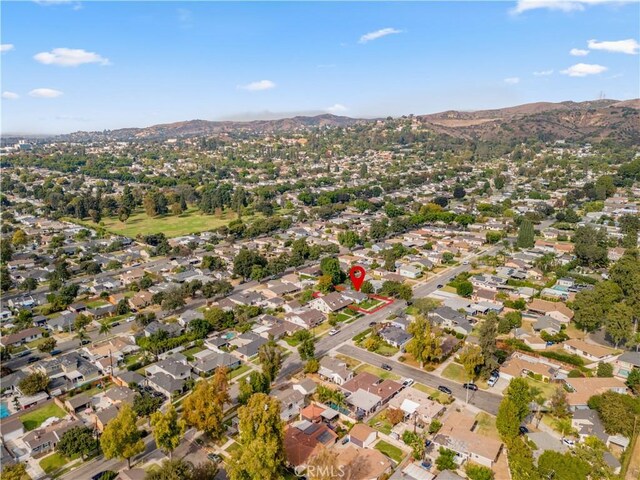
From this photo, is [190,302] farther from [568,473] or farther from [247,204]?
[247,204]

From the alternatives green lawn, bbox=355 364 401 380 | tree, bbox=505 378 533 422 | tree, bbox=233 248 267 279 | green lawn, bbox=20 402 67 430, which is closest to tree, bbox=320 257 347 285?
tree, bbox=233 248 267 279

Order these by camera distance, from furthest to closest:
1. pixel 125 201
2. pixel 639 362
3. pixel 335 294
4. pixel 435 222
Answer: pixel 125 201 < pixel 435 222 < pixel 335 294 < pixel 639 362

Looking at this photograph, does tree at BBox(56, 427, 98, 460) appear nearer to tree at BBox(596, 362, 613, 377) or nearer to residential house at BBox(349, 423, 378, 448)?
A: residential house at BBox(349, 423, 378, 448)

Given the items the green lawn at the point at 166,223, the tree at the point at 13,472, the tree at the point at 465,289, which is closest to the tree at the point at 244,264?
the tree at the point at 465,289

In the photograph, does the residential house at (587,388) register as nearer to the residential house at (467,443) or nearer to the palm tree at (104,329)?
the residential house at (467,443)

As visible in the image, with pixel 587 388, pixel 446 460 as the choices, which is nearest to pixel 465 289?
pixel 587 388

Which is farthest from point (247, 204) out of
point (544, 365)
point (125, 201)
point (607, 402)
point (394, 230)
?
point (607, 402)
